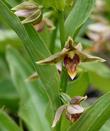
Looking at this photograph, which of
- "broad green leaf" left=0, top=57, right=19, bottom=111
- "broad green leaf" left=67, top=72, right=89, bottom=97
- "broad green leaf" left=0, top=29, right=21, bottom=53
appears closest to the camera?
"broad green leaf" left=67, top=72, right=89, bottom=97

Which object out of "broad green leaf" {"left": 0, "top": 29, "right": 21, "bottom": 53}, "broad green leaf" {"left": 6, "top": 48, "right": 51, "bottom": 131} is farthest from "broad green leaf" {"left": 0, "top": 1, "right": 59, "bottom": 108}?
"broad green leaf" {"left": 0, "top": 29, "right": 21, "bottom": 53}

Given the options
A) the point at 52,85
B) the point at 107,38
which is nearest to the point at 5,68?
the point at 107,38

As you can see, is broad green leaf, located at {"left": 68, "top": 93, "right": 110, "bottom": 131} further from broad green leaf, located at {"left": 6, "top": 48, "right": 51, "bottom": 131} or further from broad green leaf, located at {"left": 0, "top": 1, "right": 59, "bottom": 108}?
broad green leaf, located at {"left": 6, "top": 48, "right": 51, "bottom": 131}

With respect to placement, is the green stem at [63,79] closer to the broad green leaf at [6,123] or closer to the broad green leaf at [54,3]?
the broad green leaf at [54,3]

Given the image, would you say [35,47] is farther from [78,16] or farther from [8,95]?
[8,95]

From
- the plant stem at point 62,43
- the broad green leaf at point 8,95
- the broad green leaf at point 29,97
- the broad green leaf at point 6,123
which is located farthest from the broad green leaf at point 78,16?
the broad green leaf at point 8,95

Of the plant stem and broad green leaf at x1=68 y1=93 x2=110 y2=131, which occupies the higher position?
the plant stem

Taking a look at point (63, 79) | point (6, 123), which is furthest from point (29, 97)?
point (63, 79)
